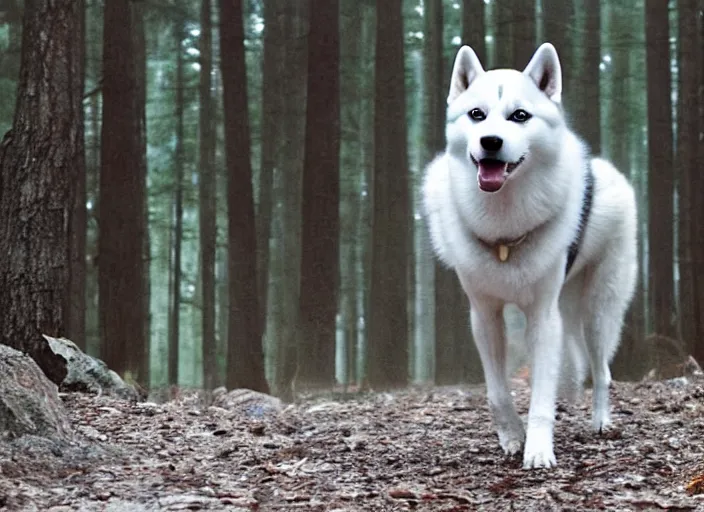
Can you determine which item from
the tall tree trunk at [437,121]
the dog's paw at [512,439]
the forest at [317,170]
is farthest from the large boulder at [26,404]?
the tall tree trunk at [437,121]

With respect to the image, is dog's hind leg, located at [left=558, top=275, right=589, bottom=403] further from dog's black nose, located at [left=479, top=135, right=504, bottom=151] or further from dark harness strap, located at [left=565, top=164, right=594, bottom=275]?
dog's black nose, located at [left=479, top=135, right=504, bottom=151]

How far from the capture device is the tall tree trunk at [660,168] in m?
7.36

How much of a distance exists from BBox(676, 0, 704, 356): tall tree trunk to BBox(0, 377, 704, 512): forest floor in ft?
8.16

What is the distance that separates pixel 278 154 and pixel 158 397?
2.25 meters

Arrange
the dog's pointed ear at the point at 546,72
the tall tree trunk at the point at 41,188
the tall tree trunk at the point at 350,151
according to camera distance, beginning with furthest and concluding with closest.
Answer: the tall tree trunk at the point at 350,151 → the tall tree trunk at the point at 41,188 → the dog's pointed ear at the point at 546,72

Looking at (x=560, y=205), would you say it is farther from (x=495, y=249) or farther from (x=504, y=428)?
(x=504, y=428)

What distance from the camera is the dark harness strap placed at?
3580mm

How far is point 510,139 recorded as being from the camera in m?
3.10

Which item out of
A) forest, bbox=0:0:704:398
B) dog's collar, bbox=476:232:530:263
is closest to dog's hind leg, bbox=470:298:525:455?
dog's collar, bbox=476:232:530:263

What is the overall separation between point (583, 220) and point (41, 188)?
10.8 feet

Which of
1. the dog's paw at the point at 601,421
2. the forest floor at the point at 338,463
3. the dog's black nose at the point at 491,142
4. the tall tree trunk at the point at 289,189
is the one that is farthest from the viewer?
the tall tree trunk at the point at 289,189

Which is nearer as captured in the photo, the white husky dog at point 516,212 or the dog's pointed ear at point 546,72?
the white husky dog at point 516,212

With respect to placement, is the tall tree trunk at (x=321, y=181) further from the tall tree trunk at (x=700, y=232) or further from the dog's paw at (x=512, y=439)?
the dog's paw at (x=512, y=439)

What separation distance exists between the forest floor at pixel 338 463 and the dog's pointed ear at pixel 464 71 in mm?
1392
